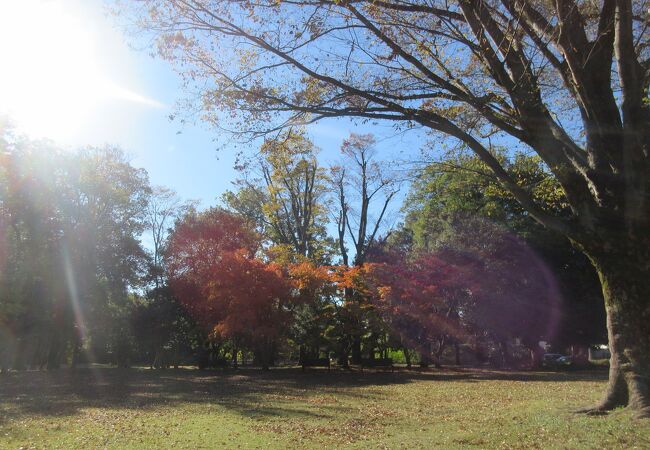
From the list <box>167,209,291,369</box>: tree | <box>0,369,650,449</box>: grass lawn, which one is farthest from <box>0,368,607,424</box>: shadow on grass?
<box>167,209,291,369</box>: tree

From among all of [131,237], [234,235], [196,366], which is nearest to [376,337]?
[234,235]

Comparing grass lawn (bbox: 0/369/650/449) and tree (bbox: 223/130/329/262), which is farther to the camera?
tree (bbox: 223/130/329/262)

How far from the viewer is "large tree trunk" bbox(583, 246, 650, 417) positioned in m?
8.22

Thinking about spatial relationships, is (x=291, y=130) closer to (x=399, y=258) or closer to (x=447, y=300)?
(x=447, y=300)

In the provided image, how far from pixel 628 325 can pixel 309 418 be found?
6.76 meters

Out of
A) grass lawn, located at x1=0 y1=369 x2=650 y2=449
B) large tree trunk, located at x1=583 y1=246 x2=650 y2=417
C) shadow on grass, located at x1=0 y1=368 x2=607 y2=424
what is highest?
large tree trunk, located at x1=583 y1=246 x2=650 y2=417

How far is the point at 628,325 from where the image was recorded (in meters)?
8.43

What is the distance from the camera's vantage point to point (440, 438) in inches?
324

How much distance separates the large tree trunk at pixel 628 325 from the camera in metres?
8.22

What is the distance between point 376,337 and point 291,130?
21.6 m

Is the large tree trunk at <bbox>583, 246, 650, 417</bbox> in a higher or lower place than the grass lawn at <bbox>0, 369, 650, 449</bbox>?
higher

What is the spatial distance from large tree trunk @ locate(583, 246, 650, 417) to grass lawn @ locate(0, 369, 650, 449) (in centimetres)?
58

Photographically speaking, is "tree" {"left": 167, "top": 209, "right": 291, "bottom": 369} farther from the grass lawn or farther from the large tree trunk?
the large tree trunk

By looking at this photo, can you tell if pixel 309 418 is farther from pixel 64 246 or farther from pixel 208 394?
pixel 64 246
